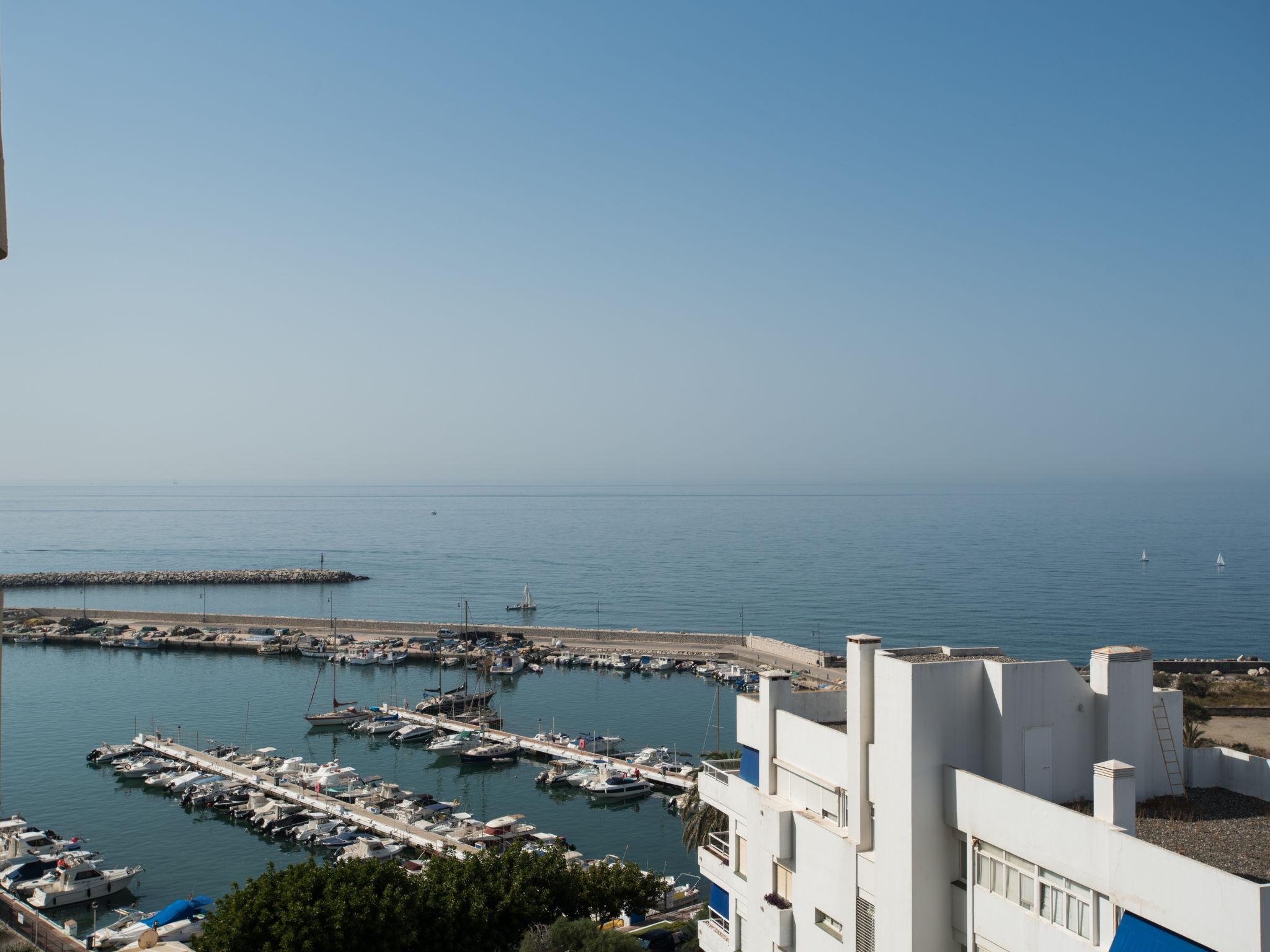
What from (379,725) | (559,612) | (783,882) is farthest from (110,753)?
(559,612)

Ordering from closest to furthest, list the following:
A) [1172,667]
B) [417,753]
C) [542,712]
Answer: [417,753]
[542,712]
[1172,667]

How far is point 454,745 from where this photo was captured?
4209cm

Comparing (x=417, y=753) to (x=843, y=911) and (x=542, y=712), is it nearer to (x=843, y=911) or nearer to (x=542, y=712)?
(x=542, y=712)

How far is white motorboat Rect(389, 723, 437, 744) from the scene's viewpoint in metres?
44.8

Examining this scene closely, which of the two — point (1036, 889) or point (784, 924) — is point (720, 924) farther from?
point (1036, 889)

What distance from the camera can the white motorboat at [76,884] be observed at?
1041 inches

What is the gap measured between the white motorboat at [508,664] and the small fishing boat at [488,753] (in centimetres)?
1787

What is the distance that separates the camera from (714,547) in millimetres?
140875

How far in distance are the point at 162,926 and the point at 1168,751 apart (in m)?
22.8

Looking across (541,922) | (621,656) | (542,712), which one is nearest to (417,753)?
(542,712)

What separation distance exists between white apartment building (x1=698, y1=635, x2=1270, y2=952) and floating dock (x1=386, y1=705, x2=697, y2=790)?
20.3 metres

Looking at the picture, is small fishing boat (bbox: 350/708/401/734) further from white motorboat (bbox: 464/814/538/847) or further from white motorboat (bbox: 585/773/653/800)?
white motorboat (bbox: 464/814/538/847)

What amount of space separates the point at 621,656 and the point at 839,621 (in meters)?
23.1

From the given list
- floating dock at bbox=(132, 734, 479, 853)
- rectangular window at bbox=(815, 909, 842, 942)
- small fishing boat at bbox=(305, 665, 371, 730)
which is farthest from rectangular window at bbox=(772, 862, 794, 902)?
small fishing boat at bbox=(305, 665, 371, 730)
